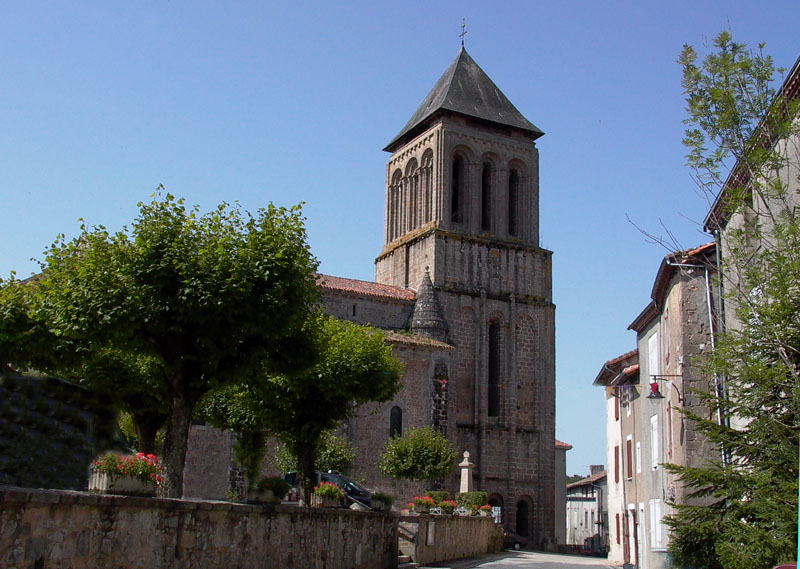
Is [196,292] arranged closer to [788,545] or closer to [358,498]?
[788,545]

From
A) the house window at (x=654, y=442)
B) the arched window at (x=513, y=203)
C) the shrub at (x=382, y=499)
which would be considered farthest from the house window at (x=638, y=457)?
the arched window at (x=513, y=203)

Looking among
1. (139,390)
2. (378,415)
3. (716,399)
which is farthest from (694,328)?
(378,415)

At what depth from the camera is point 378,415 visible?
3731 centimetres

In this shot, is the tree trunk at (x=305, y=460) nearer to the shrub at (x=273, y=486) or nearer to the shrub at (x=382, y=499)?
the shrub at (x=382, y=499)

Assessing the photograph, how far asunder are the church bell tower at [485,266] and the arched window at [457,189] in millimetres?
49

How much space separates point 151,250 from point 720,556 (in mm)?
10106

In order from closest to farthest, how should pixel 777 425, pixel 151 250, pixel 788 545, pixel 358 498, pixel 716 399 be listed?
pixel 788 545
pixel 777 425
pixel 716 399
pixel 151 250
pixel 358 498

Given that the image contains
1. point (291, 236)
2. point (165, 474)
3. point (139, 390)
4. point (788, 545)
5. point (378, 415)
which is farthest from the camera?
point (378, 415)

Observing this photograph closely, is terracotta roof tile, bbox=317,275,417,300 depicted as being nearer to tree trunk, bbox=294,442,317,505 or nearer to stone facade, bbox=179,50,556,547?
stone facade, bbox=179,50,556,547

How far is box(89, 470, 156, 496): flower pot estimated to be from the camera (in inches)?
428

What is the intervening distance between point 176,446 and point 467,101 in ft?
113

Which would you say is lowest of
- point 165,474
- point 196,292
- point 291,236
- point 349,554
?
point 349,554

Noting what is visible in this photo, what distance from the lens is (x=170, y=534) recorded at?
1188cm

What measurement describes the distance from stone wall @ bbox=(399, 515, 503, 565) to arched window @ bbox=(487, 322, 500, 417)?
38.4 feet
